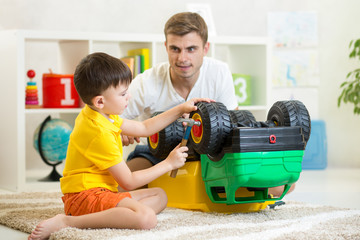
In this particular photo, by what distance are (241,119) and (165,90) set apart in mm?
616

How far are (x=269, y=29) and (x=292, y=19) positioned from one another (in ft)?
0.64

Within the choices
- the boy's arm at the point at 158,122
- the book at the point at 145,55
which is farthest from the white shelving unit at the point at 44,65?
the boy's arm at the point at 158,122

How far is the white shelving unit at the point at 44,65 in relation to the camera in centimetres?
319

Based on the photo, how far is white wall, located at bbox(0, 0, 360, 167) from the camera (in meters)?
3.96

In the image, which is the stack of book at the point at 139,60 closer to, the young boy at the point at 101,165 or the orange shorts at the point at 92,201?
the young boy at the point at 101,165

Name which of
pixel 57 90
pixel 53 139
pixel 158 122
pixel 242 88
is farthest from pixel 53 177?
pixel 158 122

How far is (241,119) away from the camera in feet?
6.68

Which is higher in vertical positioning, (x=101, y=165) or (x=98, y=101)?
(x=98, y=101)

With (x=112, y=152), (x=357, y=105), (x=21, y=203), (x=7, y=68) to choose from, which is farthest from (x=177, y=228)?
(x=357, y=105)

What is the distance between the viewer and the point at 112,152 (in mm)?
1831

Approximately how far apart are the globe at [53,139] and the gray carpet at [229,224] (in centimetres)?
102

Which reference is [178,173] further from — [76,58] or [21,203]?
[76,58]

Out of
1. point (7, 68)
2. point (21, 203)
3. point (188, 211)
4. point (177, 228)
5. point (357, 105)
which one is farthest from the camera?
point (357, 105)

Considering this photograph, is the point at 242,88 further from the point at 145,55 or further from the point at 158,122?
the point at 158,122
